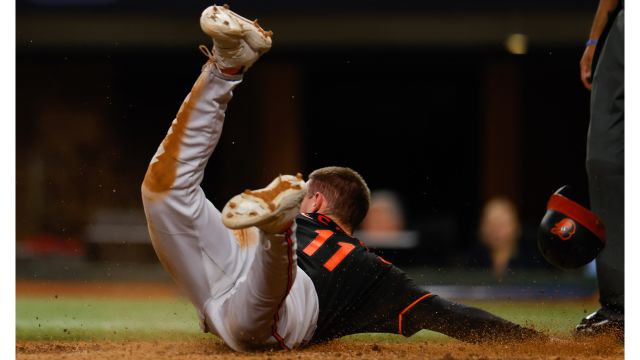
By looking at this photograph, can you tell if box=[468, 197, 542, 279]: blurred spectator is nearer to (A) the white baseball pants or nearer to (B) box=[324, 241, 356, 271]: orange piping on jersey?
(B) box=[324, 241, 356, 271]: orange piping on jersey

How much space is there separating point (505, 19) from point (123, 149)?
5.32 metres

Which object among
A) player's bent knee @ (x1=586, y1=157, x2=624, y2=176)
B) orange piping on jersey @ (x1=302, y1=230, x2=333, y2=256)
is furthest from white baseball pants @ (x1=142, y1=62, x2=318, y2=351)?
player's bent knee @ (x1=586, y1=157, x2=624, y2=176)

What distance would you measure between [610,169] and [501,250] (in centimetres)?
487

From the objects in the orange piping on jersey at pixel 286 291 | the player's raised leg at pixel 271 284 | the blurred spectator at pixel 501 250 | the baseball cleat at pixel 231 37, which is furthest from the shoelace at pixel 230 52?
the blurred spectator at pixel 501 250

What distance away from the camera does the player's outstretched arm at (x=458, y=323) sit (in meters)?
3.24

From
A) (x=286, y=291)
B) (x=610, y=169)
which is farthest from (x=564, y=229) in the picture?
(x=286, y=291)

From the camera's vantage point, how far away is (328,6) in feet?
32.8

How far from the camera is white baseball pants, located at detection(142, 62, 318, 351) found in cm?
296

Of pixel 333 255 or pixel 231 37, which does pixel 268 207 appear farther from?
pixel 333 255

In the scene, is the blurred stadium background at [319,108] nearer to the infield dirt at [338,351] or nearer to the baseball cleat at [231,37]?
the infield dirt at [338,351]

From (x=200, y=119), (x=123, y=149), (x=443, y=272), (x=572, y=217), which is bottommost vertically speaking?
(x=443, y=272)

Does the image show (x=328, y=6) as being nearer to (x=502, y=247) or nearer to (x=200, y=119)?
(x=502, y=247)

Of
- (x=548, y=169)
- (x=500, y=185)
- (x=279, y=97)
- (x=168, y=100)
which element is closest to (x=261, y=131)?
(x=279, y=97)

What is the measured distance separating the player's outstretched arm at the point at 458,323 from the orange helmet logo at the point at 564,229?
0.45 m
